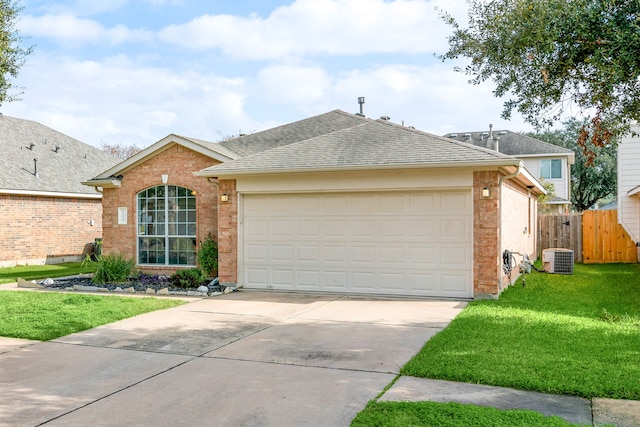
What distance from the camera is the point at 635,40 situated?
564 cm

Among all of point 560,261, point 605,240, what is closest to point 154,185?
point 560,261

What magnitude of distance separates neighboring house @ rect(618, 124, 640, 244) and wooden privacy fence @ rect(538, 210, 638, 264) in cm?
55

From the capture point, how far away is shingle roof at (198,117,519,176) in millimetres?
10828

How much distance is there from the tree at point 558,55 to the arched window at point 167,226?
8.62 m

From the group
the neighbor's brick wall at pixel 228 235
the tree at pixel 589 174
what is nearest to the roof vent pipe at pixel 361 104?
the neighbor's brick wall at pixel 228 235

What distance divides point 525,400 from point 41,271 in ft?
55.1

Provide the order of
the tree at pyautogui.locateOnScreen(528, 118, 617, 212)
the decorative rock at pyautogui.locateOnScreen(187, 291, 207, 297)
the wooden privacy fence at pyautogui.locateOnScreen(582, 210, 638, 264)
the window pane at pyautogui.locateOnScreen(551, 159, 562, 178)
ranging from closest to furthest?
the decorative rock at pyautogui.locateOnScreen(187, 291, 207, 297), the wooden privacy fence at pyautogui.locateOnScreen(582, 210, 638, 264), the window pane at pyautogui.locateOnScreen(551, 159, 562, 178), the tree at pyautogui.locateOnScreen(528, 118, 617, 212)

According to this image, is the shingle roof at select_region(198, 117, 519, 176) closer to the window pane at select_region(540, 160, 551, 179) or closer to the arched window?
the arched window

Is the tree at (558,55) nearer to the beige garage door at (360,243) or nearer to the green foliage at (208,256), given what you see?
the beige garage door at (360,243)

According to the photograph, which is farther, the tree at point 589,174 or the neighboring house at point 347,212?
the tree at point 589,174

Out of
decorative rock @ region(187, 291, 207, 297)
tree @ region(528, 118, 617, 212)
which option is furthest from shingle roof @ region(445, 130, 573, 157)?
decorative rock @ region(187, 291, 207, 297)

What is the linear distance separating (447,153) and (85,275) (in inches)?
430

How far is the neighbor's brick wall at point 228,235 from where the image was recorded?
42.2 ft

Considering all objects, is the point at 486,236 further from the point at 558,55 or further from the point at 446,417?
the point at 446,417
